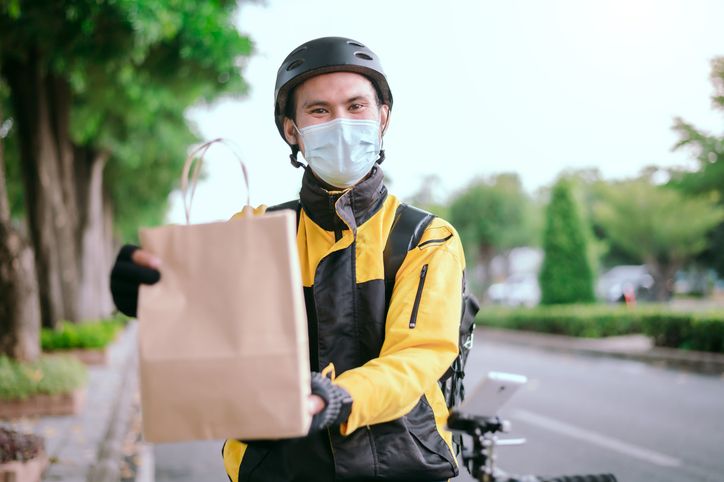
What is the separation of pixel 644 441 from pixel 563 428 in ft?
3.33

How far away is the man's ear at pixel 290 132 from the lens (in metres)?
2.32

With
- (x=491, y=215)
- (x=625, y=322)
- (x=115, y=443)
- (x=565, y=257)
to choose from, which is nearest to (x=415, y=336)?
(x=115, y=443)

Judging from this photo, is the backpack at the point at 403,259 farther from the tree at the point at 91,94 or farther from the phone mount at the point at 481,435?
the tree at the point at 91,94

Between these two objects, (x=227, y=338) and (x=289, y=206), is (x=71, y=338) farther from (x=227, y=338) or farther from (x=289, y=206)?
(x=227, y=338)

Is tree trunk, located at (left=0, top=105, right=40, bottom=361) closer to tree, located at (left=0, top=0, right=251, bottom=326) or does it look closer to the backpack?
tree, located at (left=0, top=0, right=251, bottom=326)

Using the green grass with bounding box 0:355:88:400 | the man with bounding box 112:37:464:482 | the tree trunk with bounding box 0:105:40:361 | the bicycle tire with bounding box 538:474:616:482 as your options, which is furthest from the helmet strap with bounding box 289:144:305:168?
the tree trunk with bounding box 0:105:40:361

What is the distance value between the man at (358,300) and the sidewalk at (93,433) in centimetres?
468

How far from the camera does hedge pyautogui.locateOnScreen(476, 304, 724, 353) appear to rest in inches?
563

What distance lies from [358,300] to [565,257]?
75.2 ft

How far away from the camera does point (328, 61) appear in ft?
6.88

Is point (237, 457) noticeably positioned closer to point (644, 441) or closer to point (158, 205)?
point (644, 441)

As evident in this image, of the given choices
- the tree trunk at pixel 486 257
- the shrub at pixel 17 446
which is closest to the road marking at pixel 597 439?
the shrub at pixel 17 446

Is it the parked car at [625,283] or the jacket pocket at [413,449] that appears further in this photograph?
the parked car at [625,283]

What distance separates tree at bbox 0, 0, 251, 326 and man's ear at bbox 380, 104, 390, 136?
6.07m
